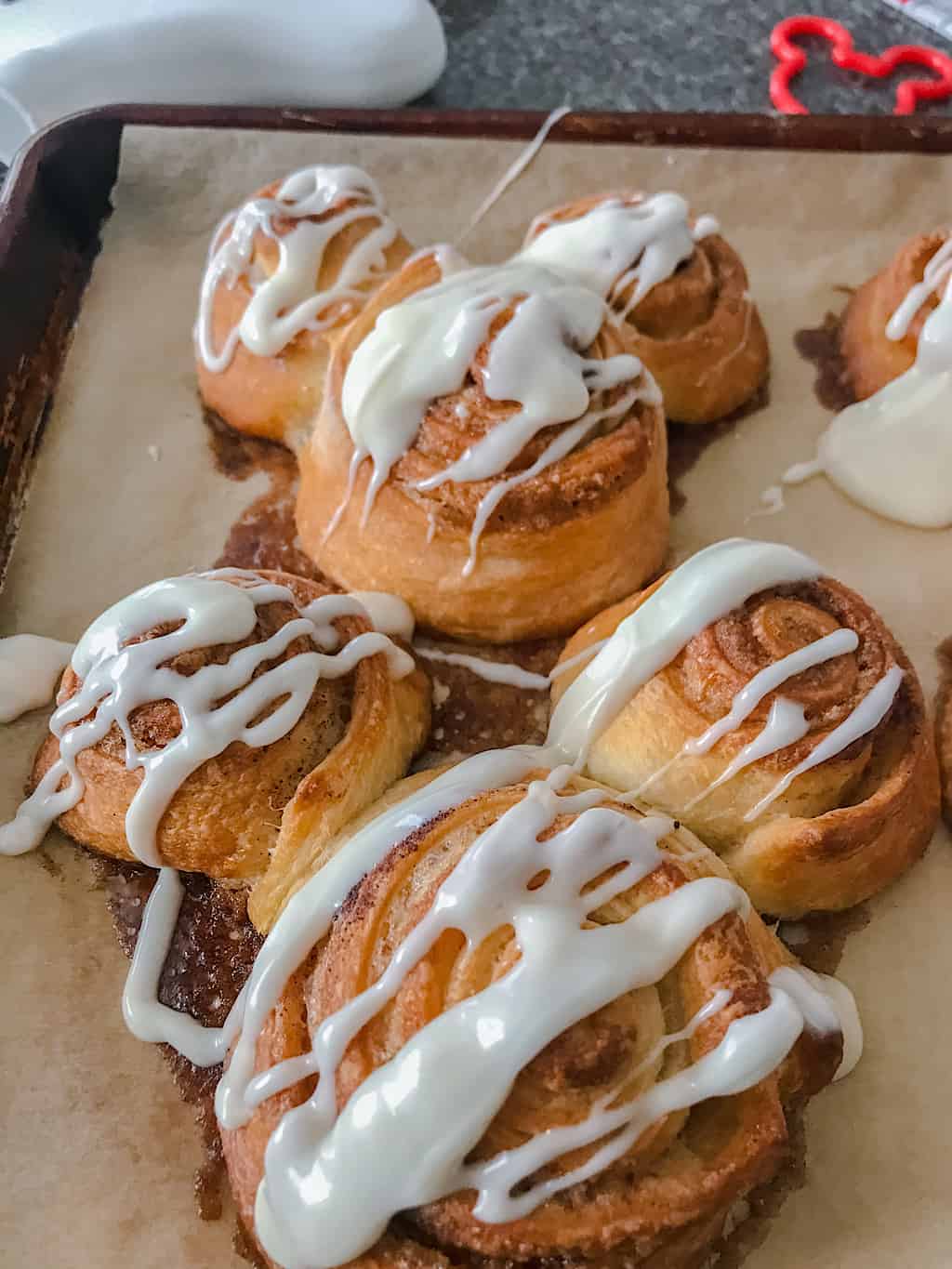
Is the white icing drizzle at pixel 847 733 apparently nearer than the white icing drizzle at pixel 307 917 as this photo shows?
No

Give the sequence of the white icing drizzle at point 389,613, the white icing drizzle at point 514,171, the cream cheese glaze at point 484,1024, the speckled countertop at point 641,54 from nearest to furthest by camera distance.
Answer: the cream cheese glaze at point 484,1024 < the white icing drizzle at point 389,613 < the white icing drizzle at point 514,171 < the speckled countertop at point 641,54

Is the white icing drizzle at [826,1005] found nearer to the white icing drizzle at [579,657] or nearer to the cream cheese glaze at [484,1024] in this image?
the cream cheese glaze at [484,1024]

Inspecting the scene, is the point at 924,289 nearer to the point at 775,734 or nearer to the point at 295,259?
the point at 775,734

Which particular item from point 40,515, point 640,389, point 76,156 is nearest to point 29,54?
point 76,156

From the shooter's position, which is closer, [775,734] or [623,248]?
[775,734]

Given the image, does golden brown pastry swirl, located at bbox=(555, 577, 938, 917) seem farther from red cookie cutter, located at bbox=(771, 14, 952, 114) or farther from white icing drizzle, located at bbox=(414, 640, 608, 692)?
red cookie cutter, located at bbox=(771, 14, 952, 114)

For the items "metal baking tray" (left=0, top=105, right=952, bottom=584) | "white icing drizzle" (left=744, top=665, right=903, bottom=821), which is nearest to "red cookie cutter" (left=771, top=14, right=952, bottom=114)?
"metal baking tray" (left=0, top=105, right=952, bottom=584)

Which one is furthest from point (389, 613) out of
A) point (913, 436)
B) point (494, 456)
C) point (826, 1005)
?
point (913, 436)

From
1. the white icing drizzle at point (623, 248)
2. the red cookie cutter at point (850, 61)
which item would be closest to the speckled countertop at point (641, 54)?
the red cookie cutter at point (850, 61)
